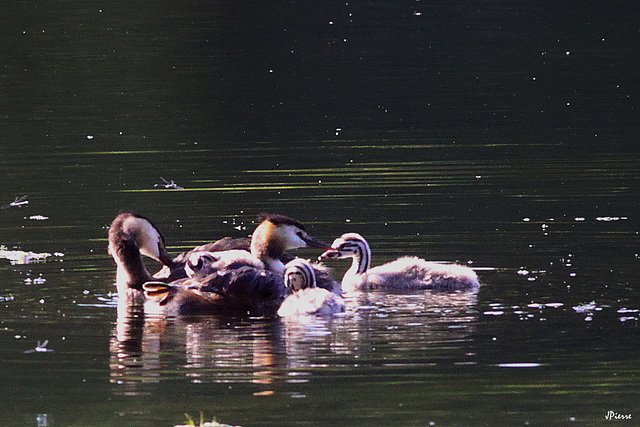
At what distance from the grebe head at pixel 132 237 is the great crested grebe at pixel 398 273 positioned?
1.64 meters

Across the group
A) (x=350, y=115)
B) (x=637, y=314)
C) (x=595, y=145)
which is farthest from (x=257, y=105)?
(x=637, y=314)

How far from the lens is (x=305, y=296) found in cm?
1048

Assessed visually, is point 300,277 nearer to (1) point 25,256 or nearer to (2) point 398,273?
(2) point 398,273

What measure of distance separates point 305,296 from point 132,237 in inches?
75.3

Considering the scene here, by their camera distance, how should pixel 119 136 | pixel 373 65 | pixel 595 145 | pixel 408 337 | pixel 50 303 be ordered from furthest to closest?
pixel 373 65 < pixel 119 136 < pixel 595 145 < pixel 50 303 < pixel 408 337

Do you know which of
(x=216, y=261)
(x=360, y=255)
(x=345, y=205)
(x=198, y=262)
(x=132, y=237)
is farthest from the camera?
(x=345, y=205)

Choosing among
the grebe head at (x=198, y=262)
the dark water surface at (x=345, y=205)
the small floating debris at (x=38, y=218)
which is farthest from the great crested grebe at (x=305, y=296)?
the small floating debris at (x=38, y=218)

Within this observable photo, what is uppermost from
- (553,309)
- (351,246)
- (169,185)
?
(169,185)

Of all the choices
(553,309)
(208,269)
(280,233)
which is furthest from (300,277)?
(553,309)

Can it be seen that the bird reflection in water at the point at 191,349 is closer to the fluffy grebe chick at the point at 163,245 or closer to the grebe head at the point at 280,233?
the fluffy grebe chick at the point at 163,245

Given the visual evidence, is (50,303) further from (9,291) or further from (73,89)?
(73,89)

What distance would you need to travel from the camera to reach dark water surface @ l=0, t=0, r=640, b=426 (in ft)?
27.1

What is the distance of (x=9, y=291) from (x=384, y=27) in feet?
78.2

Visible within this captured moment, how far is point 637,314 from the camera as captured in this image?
32.4 feet
